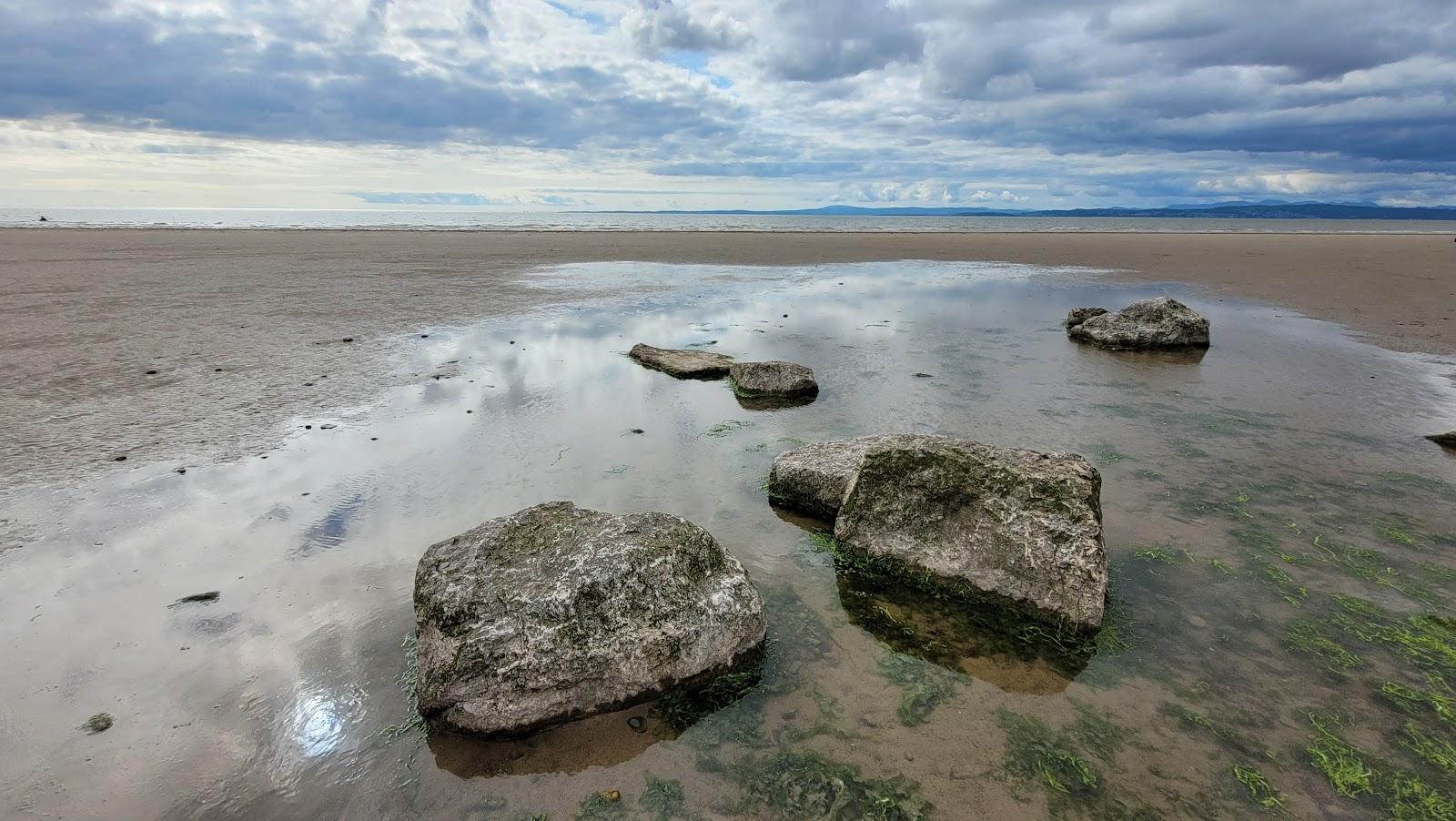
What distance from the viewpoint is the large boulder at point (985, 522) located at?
5.19 metres

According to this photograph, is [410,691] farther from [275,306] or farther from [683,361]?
[275,306]

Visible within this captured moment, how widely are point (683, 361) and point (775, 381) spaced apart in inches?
91.2

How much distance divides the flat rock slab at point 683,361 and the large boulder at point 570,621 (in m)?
7.15

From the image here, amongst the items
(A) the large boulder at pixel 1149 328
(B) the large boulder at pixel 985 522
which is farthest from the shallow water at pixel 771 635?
(A) the large boulder at pixel 1149 328

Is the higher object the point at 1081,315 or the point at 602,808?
the point at 1081,315

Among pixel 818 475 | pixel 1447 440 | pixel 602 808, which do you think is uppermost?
pixel 818 475

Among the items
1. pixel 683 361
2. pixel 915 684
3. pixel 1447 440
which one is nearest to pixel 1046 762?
pixel 915 684

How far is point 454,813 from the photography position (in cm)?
355

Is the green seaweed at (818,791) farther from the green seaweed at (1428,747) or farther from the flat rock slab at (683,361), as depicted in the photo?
the flat rock slab at (683,361)

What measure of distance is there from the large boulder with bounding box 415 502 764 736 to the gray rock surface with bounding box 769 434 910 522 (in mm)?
1938

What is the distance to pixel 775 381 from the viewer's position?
10.9 metres

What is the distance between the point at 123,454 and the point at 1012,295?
23.2 m

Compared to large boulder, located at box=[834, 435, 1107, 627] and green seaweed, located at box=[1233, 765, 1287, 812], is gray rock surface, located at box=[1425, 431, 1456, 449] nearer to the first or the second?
large boulder, located at box=[834, 435, 1107, 627]

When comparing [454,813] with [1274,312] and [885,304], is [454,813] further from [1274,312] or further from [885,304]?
[1274,312]
